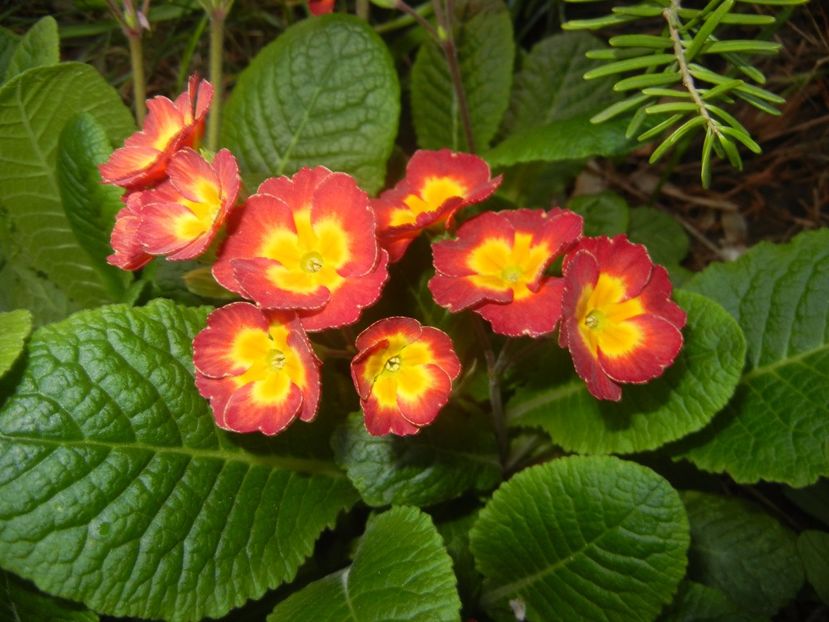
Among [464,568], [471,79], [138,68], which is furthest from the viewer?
[471,79]

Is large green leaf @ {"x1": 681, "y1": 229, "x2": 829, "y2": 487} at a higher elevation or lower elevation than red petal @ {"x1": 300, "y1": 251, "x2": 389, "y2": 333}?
lower

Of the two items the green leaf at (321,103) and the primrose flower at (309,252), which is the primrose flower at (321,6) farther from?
the primrose flower at (309,252)

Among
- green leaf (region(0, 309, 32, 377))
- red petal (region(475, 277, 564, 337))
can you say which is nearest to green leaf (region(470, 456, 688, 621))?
red petal (region(475, 277, 564, 337))

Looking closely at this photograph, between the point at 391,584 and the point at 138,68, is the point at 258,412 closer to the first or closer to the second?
the point at 391,584

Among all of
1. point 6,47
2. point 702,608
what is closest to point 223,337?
point 702,608

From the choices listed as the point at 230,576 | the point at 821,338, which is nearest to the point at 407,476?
the point at 230,576

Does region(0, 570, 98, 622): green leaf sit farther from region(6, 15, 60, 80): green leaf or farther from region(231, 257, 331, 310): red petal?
region(6, 15, 60, 80): green leaf
